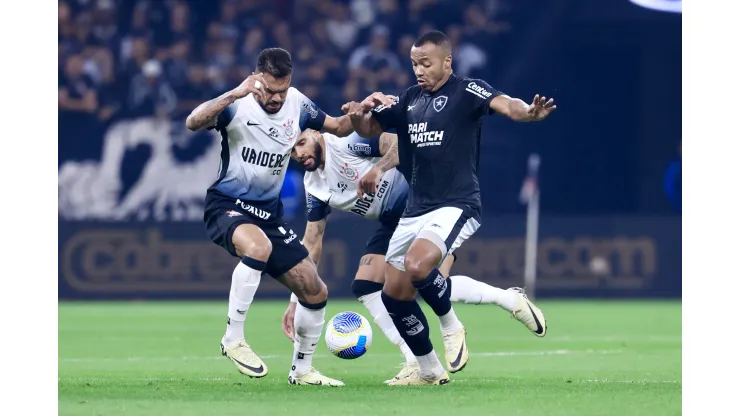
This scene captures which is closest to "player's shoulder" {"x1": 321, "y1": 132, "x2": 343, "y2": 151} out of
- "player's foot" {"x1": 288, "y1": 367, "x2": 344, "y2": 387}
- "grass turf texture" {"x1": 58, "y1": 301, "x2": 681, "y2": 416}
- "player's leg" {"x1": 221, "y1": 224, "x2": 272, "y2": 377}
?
"player's leg" {"x1": 221, "y1": 224, "x2": 272, "y2": 377}

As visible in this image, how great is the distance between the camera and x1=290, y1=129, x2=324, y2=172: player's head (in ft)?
32.4

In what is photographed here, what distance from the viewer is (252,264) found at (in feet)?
28.0

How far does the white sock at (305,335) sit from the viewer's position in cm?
880

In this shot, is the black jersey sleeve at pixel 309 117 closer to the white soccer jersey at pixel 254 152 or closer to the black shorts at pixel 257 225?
the white soccer jersey at pixel 254 152

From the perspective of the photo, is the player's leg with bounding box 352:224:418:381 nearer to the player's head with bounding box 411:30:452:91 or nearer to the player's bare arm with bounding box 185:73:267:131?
the player's head with bounding box 411:30:452:91

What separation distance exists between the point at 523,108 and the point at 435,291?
54.2 inches

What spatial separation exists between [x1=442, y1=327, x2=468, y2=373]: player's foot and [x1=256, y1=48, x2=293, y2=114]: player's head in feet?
6.75

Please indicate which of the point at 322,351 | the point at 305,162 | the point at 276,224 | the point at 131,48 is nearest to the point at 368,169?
the point at 305,162

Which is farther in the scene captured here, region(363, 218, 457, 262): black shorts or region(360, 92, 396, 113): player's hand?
region(363, 218, 457, 262): black shorts

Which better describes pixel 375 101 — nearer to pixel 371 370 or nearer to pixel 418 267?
pixel 418 267

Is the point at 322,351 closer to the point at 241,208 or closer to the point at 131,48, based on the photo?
the point at 241,208

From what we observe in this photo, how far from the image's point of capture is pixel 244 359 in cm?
839

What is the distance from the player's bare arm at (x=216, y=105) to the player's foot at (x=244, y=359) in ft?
4.95

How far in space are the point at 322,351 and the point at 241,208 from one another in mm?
3589
